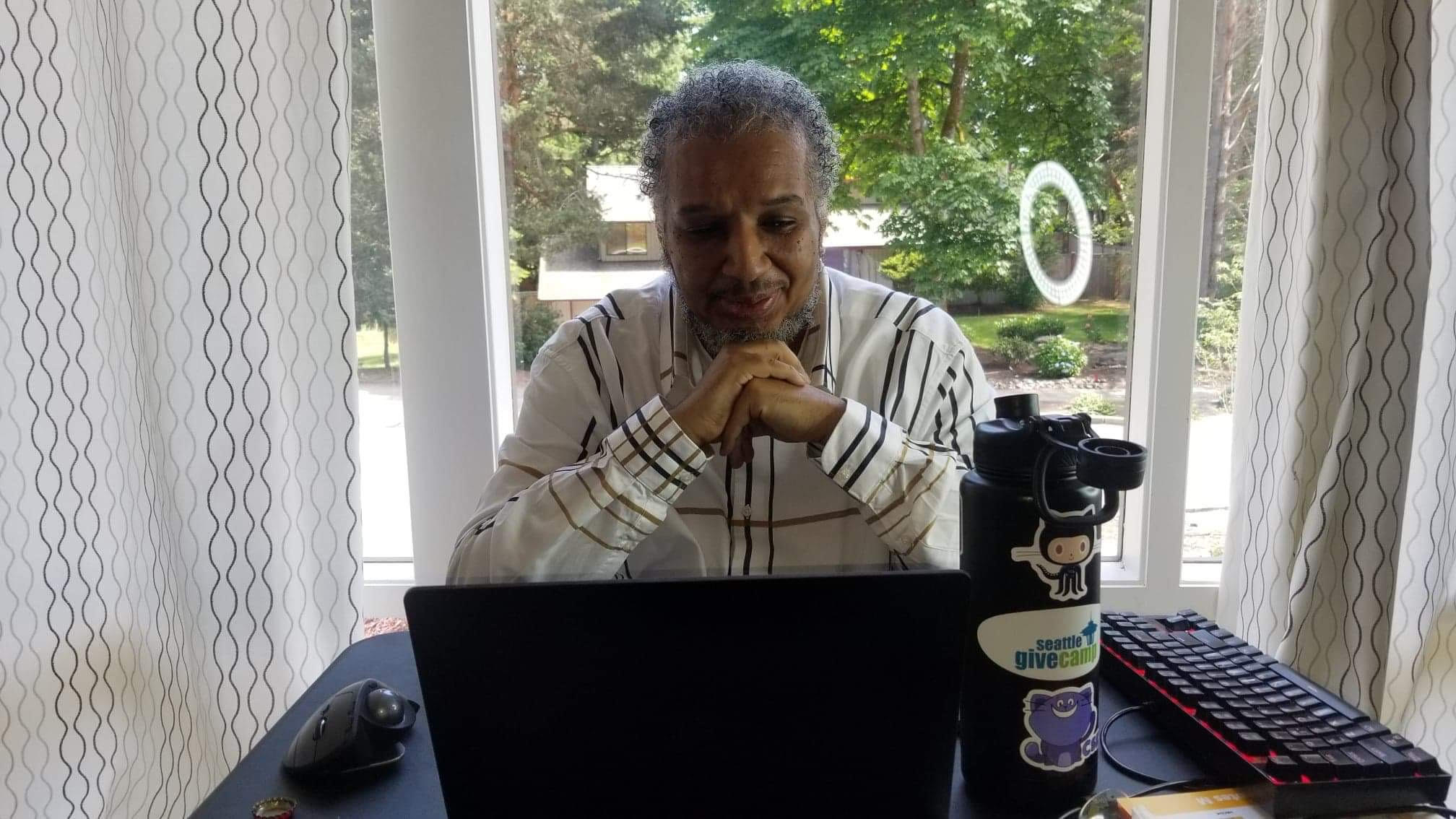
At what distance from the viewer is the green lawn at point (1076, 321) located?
5.98ft

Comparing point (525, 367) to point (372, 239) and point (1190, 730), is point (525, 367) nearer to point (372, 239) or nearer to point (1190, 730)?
point (372, 239)

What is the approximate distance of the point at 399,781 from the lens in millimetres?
771

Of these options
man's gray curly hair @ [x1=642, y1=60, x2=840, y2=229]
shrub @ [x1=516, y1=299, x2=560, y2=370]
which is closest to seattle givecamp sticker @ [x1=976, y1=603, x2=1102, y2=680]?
man's gray curly hair @ [x1=642, y1=60, x2=840, y2=229]

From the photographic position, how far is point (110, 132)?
55.9 inches

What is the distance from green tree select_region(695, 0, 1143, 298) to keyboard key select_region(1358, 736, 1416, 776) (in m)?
1.25

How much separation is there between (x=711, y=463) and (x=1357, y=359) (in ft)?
3.64

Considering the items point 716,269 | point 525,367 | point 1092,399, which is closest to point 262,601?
point 525,367

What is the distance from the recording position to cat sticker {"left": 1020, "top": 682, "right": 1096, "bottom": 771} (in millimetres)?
663

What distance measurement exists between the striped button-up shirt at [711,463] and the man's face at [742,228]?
0.31 ft

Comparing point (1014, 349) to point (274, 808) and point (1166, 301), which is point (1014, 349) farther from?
point (274, 808)

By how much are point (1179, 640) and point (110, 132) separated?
1.64 m

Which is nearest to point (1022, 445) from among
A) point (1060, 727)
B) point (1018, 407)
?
point (1018, 407)

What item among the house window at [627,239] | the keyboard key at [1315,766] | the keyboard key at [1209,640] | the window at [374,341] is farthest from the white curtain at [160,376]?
the keyboard key at [1315,766]

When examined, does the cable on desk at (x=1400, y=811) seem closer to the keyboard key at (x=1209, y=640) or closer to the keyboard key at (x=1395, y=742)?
the keyboard key at (x=1395, y=742)
